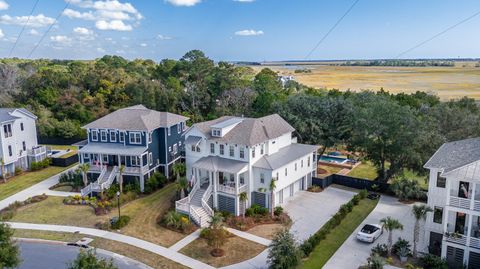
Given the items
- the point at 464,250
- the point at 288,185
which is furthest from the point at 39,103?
the point at 464,250

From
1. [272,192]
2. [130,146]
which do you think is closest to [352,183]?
[272,192]

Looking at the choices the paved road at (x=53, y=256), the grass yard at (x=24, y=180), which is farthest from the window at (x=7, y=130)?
the paved road at (x=53, y=256)

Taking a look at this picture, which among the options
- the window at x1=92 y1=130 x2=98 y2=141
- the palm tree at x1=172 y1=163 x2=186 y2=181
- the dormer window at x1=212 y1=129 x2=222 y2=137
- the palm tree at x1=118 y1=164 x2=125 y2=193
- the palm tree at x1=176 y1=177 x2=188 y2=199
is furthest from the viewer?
the window at x1=92 y1=130 x2=98 y2=141

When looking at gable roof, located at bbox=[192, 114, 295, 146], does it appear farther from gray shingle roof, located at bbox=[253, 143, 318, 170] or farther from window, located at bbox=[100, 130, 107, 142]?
window, located at bbox=[100, 130, 107, 142]

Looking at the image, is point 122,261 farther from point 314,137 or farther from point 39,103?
point 39,103

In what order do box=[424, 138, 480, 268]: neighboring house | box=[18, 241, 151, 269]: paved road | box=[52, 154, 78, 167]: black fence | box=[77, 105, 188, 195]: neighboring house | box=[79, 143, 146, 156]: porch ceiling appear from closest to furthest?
box=[424, 138, 480, 268]: neighboring house, box=[18, 241, 151, 269]: paved road, box=[79, 143, 146, 156]: porch ceiling, box=[77, 105, 188, 195]: neighboring house, box=[52, 154, 78, 167]: black fence

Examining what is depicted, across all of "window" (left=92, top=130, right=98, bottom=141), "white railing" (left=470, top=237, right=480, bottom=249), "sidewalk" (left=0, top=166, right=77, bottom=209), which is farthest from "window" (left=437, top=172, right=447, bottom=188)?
"sidewalk" (left=0, top=166, right=77, bottom=209)
